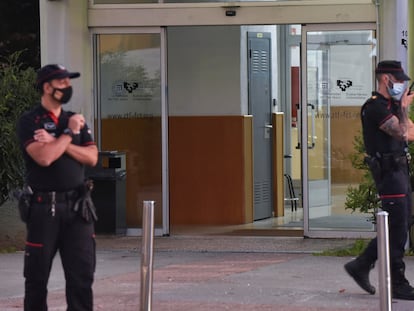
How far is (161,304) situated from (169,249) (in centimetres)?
371

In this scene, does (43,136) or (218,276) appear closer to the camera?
(43,136)

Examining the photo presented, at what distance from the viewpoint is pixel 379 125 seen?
8.20 metres

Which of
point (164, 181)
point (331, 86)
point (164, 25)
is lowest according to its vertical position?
point (164, 181)

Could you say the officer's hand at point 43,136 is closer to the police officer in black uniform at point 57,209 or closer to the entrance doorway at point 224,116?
the police officer in black uniform at point 57,209

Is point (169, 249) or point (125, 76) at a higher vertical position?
point (125, 76)

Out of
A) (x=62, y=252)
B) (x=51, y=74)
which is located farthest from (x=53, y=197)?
(x=51, y=74)

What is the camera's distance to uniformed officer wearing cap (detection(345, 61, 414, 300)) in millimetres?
8219

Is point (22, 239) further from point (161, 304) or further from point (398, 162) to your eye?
point (398, 162)

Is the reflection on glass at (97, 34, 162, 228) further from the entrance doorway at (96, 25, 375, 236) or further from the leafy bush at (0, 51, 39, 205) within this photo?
the leafy bush at (0, 51, 39, 205)

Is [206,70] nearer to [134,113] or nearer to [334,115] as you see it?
[134,113]

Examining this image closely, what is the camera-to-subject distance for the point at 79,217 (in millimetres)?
6508

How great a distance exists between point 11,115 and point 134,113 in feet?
7.09

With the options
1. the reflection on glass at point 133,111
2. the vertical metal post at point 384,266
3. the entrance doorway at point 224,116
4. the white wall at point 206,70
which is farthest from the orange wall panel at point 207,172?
the vertical metal post at point 384,266

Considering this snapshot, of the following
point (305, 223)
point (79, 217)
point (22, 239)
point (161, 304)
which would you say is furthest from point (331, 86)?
point (79, 217)
